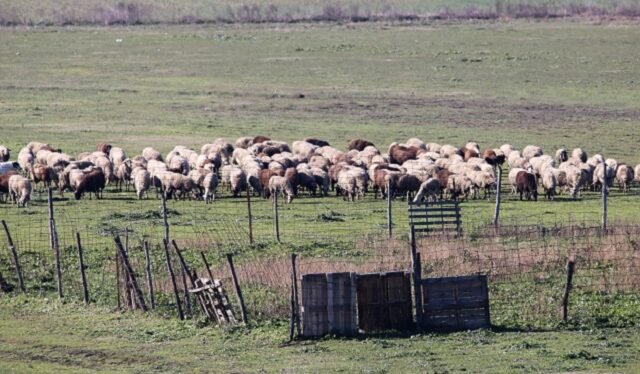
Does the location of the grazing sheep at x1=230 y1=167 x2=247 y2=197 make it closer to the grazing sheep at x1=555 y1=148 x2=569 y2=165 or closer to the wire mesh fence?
the wire mesh fence

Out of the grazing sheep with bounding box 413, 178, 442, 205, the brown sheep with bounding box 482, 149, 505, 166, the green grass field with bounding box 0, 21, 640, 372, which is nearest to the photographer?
the green grass field with bounding box 0, 21, 640, 372

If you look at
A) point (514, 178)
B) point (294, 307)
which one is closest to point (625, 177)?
point (514, 178)

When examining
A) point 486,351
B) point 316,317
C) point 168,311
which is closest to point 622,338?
point 486,351

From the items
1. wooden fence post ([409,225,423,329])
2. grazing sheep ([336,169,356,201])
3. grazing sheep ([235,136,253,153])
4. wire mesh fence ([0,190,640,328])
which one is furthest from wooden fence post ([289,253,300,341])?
grazing sheep ([235,136,253,153])

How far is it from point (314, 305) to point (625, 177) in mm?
20664

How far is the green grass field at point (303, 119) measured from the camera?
17344mm

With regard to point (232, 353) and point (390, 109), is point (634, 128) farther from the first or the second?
point (232, 353)

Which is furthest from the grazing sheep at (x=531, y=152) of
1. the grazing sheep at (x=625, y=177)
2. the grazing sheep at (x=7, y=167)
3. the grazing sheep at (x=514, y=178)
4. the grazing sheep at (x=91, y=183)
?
the grazing sheep at (x=7, y=167)

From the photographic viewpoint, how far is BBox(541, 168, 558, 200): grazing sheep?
3525 cm

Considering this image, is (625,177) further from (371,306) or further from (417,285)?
(371,306)

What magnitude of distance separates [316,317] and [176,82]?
54.1 m

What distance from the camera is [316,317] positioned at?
17984 mm

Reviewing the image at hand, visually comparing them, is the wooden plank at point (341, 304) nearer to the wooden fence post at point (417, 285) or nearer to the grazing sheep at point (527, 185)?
the wooden fence post at point (417, 285)

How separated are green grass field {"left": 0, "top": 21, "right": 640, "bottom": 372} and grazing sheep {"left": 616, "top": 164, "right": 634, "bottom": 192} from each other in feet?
4.38
